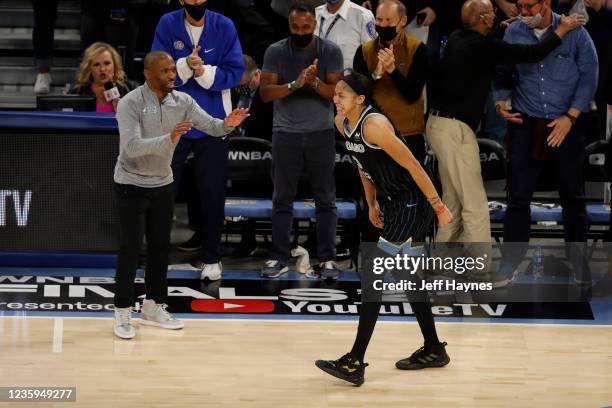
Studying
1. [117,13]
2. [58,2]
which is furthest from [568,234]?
[58,2]

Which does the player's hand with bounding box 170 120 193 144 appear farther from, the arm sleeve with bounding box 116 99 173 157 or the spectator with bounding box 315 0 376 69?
the spectator with bounding box 315 0 376 69

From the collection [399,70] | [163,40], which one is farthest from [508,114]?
[163,40]

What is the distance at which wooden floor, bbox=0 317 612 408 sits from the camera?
6.27m

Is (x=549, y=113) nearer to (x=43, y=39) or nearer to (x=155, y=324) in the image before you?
(x=155, y=324)

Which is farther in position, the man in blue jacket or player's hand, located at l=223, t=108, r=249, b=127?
the man in blue jacket

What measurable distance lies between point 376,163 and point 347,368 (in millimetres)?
1172

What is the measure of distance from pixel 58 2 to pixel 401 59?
4997mm

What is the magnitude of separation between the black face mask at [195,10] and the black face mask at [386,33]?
131cm

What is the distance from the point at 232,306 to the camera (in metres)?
8.10

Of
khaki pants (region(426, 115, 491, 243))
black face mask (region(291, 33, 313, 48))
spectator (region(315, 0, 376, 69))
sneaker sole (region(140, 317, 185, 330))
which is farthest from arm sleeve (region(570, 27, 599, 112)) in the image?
sneaker sole (region(140, 317, 185, 330))

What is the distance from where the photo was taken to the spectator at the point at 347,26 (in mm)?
9000

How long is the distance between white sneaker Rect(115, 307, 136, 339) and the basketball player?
1422mm

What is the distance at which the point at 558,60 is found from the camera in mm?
8477

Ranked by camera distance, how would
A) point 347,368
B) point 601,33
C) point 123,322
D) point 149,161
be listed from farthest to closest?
point 601,33, point 123,322, point 149,161, point 347,368
